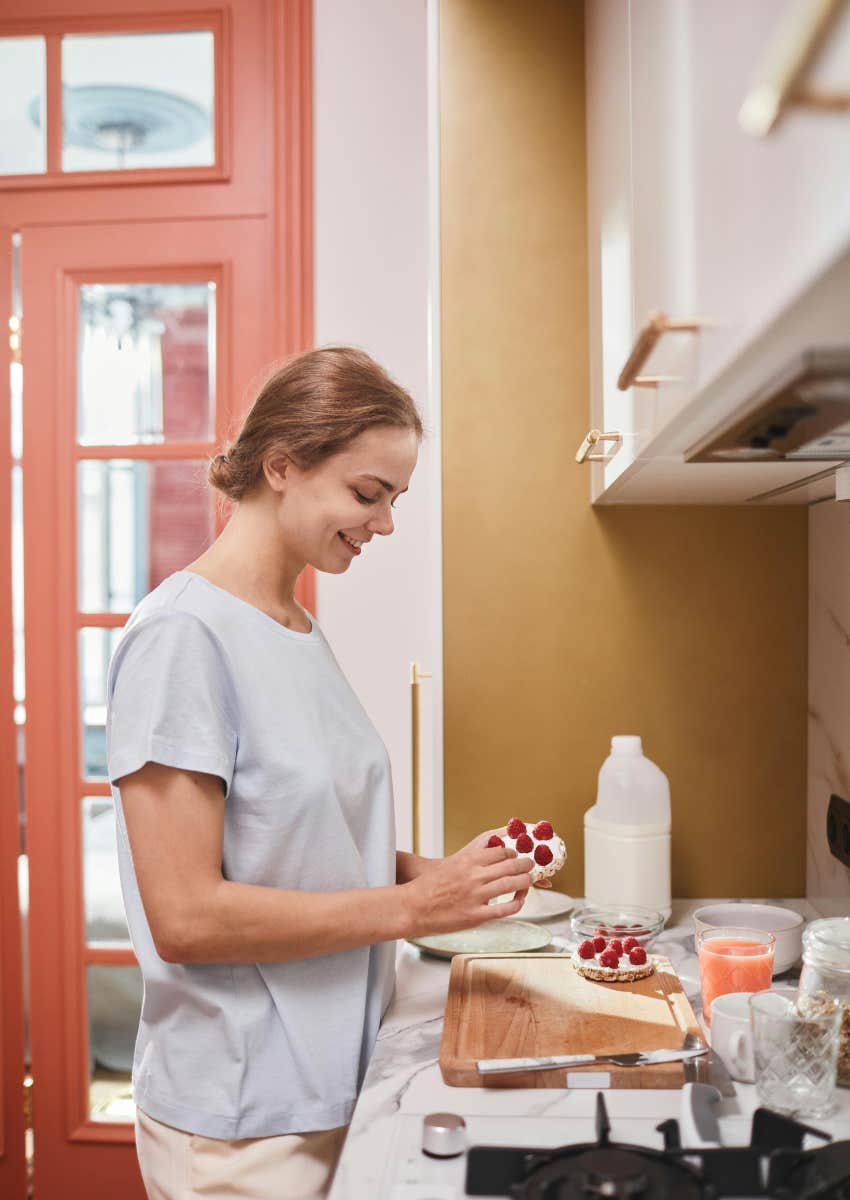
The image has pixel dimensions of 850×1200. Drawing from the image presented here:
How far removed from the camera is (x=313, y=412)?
1209mm

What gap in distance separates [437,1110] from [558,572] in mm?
954

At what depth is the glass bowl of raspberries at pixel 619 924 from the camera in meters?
1.40

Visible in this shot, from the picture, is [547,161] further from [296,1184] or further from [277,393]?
[296,1184]

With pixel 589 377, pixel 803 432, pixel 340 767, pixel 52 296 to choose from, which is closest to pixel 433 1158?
pixel 340 767

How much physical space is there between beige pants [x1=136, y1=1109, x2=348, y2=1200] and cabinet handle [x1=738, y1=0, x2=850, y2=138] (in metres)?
1.01

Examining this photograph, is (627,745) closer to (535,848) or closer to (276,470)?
(535,848)

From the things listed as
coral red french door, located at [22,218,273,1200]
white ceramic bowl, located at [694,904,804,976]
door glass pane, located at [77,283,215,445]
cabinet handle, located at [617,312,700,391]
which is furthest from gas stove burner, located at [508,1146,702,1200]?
door glass pane, located at [77,283,215,445]

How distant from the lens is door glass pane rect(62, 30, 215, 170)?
224 centimetres

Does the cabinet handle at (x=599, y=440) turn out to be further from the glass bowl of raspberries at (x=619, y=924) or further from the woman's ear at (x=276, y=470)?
the glass bowl of raspberries at (x=619, y=924)

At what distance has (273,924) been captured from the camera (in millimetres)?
1035

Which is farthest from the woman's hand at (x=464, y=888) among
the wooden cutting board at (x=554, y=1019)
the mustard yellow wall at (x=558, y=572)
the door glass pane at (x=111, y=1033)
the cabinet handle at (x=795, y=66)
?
the door glass pane at (x=111, y=1033)

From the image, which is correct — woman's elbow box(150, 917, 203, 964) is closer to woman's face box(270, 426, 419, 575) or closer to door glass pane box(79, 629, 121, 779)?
woman's face box(270, 426, 419, 575)

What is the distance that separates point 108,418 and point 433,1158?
1.73 m

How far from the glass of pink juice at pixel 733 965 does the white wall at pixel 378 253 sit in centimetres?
97
